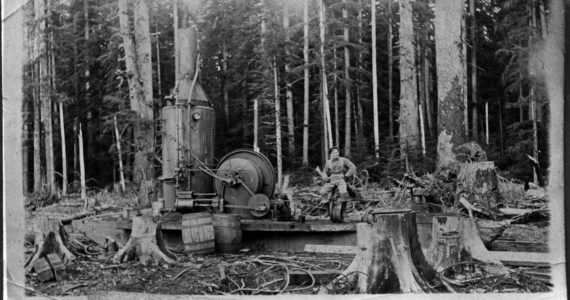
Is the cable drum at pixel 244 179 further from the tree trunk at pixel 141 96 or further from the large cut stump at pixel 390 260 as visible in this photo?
the large cut stump at pixel 390 260

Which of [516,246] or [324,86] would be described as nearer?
[516,246]

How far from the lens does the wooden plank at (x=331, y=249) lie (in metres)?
6.21

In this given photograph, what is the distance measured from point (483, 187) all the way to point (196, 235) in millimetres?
3305

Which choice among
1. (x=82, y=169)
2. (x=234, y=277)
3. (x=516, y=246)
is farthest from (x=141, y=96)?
(x=516, y=246)

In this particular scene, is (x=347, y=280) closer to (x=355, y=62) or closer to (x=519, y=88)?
(x=519, y=88)

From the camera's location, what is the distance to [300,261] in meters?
6.10

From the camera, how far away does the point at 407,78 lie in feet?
28.9

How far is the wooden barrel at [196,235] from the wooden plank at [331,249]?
3.72 ft

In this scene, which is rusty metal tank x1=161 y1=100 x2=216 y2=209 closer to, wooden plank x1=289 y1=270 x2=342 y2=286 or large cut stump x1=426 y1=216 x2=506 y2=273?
wooden plank x1=289 y1=270 x2=342 y2=286

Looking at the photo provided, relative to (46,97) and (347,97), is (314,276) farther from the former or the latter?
(46,97)

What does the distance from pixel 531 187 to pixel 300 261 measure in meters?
2.52

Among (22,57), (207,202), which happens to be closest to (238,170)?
(207,202)

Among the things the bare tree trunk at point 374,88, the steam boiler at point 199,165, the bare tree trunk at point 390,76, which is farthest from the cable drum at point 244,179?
the bare tree trunk at point 390,76

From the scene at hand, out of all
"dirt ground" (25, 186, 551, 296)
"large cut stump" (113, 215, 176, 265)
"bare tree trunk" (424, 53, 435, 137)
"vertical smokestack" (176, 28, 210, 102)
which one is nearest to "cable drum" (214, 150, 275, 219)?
"vertical smokestack" (176, 28, 210, 102)
